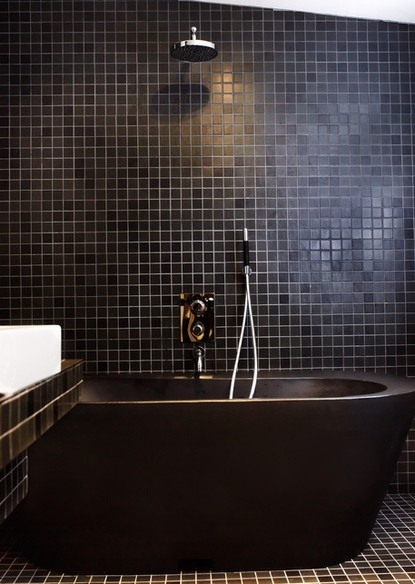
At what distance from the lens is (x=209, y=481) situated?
89.6 inches

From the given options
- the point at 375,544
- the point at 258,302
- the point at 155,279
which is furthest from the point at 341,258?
the point at 375,544

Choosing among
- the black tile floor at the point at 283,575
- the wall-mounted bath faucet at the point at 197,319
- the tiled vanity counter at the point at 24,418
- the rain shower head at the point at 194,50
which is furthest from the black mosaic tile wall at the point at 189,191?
the tiled vanity counter at the point at 24,418

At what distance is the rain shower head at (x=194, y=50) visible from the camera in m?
2.84

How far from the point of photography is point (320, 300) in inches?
132

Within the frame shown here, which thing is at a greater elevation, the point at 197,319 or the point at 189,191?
the point at 189,191

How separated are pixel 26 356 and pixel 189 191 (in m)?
2.34

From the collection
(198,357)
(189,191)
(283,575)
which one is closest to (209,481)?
(283,575)

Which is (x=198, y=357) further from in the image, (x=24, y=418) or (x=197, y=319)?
(x=24, y=418)

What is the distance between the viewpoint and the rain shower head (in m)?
2.84

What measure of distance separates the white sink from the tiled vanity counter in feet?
0.06

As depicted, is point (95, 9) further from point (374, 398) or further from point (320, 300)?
point (374, 398)

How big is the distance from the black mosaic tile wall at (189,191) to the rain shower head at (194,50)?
15.2 inches

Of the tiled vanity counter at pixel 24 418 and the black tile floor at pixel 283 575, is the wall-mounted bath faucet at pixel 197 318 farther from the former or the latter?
the tiled vanity counter at pixel 24 418

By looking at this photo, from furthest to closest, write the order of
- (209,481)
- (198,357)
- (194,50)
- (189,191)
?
(189,191) < (198,357) < (194,50) < (209,481)
